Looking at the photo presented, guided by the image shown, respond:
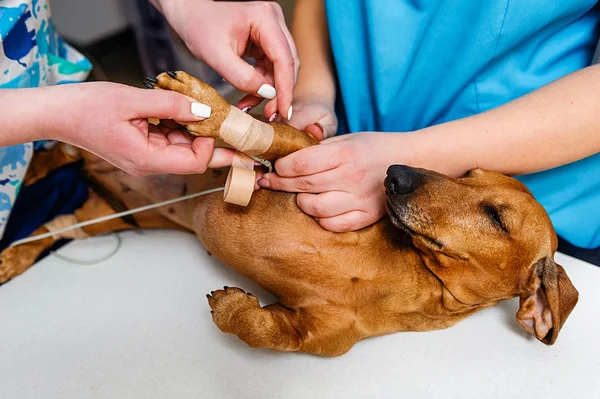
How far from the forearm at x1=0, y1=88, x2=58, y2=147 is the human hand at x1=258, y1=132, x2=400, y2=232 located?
1.51 ft

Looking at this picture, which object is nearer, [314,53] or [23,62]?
[23,62]

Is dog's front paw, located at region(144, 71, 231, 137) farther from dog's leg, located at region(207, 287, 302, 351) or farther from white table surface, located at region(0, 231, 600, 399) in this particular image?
white table surface, located at region(0, 231, 600, 399)

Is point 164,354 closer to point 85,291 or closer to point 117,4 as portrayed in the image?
point 85,291

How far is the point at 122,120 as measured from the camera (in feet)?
3.23

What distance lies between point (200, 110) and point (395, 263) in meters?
0.55

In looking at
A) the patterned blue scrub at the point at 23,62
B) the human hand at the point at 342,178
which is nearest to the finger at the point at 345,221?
the human hand at the point at 342,178

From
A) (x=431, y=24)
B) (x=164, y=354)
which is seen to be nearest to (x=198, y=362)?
Result: (x=164, y=354)

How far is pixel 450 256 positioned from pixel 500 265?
0.35 feet

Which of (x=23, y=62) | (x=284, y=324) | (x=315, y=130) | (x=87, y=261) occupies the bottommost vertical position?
(x=87, y=261)

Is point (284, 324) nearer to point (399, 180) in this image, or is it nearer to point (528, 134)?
point (399, 180)

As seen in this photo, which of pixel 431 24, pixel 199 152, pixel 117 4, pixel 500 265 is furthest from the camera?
pixel 117 4

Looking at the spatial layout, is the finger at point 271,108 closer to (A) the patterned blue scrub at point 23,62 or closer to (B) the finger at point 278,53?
(B) the finger at point 278,53

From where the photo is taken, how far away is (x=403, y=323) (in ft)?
4.12

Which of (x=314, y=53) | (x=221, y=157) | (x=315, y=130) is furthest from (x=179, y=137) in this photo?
(x=314, y=53)
